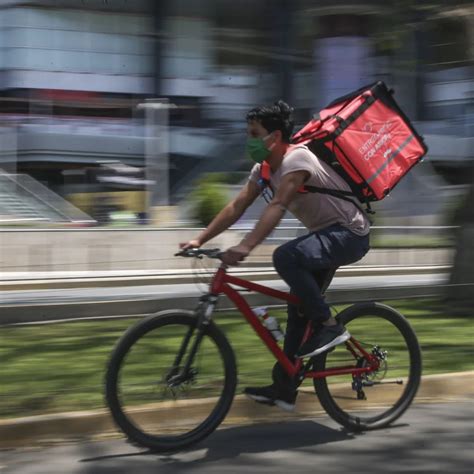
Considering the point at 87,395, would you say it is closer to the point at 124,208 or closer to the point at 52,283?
the point at 52,283

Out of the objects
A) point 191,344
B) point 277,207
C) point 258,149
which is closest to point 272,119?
point 258,149

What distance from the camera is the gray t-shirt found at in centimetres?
478

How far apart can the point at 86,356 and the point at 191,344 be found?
8.21 ft

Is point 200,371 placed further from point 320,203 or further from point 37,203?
point 37,203

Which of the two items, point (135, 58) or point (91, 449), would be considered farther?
point (135, 58)

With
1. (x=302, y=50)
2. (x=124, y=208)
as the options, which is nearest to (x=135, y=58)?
(x=124, y=208)

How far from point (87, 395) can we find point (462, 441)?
2354 mm

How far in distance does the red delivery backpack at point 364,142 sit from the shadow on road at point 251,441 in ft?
4.46

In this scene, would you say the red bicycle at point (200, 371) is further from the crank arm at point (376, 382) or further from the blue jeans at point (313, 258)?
the blue jeans at point (313, 258)

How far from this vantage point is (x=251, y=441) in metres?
4.86

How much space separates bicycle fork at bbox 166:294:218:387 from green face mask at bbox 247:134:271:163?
807 mm

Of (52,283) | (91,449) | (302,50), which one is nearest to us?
(91,449)

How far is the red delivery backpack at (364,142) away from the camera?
4820 mm

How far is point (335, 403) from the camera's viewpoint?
510 cm
